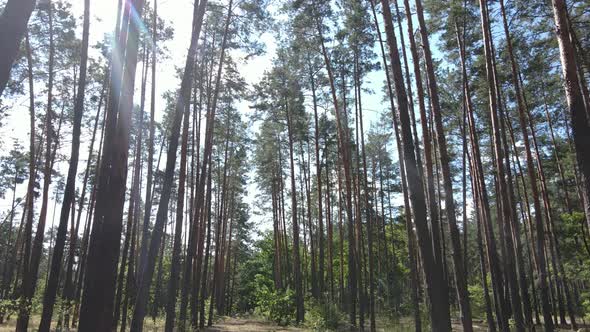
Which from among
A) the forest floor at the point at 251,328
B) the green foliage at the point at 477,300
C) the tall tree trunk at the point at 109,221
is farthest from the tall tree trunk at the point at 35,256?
the green foliage at the point at 477,300

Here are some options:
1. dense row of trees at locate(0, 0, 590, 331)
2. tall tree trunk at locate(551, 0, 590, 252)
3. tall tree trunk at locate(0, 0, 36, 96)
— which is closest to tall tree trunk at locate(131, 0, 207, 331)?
dense row of trees at locate(0, 0, 590, 331)

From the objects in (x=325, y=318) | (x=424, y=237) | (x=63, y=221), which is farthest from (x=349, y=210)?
(x=63, y=221)

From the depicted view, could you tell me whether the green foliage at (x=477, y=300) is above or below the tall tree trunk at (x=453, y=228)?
below

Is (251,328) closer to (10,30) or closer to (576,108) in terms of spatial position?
(576,108)

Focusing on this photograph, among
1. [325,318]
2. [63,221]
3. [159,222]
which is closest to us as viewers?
[159,222]

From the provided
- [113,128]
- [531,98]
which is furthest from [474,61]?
[113,128]

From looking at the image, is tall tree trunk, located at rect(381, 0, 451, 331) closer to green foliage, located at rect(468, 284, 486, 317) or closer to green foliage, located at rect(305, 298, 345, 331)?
green foliage, located at rect(305, 298, 345, 331)

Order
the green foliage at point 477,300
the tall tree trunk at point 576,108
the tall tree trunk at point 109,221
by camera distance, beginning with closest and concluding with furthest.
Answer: the tall tree trunk at point 109,221 → the tall tree trunk at point 576,108 → the green foliage at point 477,300

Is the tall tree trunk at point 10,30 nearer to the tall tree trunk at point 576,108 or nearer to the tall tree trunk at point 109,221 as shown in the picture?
the tall tree trunk at point 109,221

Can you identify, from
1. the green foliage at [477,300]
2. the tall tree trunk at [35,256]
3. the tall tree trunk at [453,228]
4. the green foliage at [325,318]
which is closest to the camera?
the tall tree trunk at [453,228]

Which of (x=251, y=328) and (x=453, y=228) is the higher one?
(x=453, y=228)

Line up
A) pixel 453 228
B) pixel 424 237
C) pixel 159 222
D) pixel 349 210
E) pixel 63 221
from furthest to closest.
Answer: pixel 349 210
pixel 63 221
pixel 159 222
pixel 453 228
pixel 424 237

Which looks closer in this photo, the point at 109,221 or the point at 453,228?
the point at 109,221

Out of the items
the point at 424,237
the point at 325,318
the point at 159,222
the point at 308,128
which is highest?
the point at 308,128
